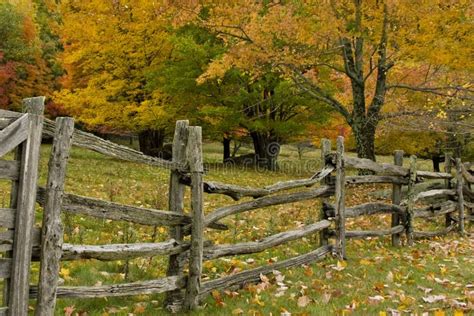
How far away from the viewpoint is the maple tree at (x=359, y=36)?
13.6m

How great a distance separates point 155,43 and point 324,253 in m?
16.9

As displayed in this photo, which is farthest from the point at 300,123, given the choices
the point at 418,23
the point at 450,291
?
the point at 450,291

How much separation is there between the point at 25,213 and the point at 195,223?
1885 mm

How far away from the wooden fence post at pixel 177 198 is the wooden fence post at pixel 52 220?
1.41 m

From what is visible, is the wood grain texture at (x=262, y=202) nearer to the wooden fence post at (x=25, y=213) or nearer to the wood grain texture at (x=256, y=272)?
the wood grain texture at (x=256, y=272)

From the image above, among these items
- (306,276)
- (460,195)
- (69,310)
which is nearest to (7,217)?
(69,310)

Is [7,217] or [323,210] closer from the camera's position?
[7,217]

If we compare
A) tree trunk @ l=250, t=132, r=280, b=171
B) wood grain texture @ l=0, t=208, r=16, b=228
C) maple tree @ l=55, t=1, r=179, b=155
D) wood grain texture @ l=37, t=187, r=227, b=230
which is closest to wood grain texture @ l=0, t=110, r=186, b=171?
wood grain texture @ l=37, t=187, r=227, b=230

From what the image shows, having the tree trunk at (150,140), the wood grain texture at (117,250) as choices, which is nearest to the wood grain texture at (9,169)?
the wood grain texture at (117,250)

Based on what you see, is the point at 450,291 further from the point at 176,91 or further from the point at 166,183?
→ the point at 176,91

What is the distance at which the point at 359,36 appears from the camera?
1395 cm

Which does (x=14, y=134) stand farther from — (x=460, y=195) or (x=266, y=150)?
(x=266, y=150)

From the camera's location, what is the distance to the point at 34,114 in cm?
349

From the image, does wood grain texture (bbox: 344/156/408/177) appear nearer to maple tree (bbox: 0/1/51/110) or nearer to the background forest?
the background forest
